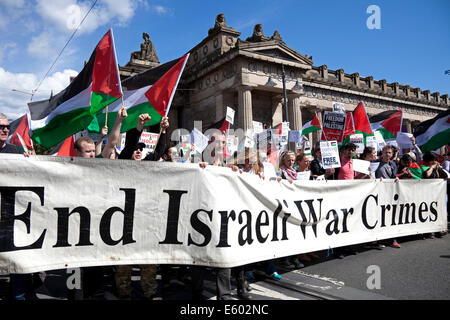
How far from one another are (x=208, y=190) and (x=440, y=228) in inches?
227

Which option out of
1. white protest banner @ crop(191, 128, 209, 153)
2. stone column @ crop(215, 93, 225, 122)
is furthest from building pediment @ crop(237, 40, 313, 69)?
white protest banner @ crop(191, 128, 209, 153)

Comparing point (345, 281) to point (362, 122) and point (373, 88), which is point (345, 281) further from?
point (373, 88)

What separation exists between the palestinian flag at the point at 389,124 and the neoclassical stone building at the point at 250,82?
40.7 feet

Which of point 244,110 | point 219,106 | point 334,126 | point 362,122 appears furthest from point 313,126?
point 219,106

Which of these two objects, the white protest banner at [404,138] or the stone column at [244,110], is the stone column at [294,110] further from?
the white protest banner at [404,138]

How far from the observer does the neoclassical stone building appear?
26.3 metres

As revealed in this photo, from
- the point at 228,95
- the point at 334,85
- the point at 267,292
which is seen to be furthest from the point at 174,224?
the point at 334,85

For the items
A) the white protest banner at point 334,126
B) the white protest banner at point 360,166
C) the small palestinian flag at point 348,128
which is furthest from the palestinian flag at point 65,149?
the small palestinian flag at point 348,128

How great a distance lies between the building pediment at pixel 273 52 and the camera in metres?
25.8

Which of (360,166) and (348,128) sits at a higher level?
(348,128)

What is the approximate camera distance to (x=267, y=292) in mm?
3842

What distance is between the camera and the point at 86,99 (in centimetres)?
411

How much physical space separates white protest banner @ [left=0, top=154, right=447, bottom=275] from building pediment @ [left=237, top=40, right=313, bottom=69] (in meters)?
23.3

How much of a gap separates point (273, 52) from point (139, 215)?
27.0 metres
